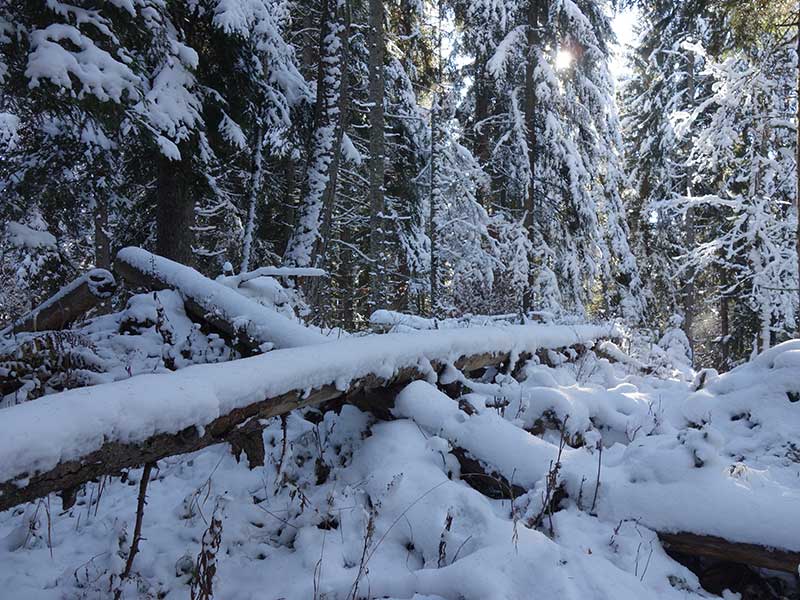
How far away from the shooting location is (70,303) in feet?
15.7

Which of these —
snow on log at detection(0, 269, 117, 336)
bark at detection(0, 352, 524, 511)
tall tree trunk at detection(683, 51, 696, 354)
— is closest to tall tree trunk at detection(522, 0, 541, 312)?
tall tree trunk at detection(683, 51, 696, 354)

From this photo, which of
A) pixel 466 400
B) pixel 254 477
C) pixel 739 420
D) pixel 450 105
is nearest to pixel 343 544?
pixel 254 477

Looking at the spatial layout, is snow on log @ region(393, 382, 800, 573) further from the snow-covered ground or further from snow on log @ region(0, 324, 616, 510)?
snow on log @ region(0, 324, 616, 510)

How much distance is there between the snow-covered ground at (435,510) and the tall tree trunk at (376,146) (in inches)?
282

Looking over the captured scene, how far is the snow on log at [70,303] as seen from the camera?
458cm

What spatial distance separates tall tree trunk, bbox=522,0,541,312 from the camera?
44.1ft

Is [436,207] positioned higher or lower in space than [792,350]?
higher

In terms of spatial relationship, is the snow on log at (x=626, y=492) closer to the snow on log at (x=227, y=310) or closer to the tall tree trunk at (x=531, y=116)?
the snow on log at (x=227, y=310)

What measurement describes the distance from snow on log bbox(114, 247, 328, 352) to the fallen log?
2.37 m

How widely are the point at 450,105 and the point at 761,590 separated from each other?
45.3 ft

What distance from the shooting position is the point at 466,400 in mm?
3846

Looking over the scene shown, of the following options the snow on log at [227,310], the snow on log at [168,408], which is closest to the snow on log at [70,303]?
the snow on log at [227,310]

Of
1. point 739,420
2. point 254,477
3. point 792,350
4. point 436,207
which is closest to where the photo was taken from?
point 254,477

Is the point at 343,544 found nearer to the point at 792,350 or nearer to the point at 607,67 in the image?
the point at 792,350
